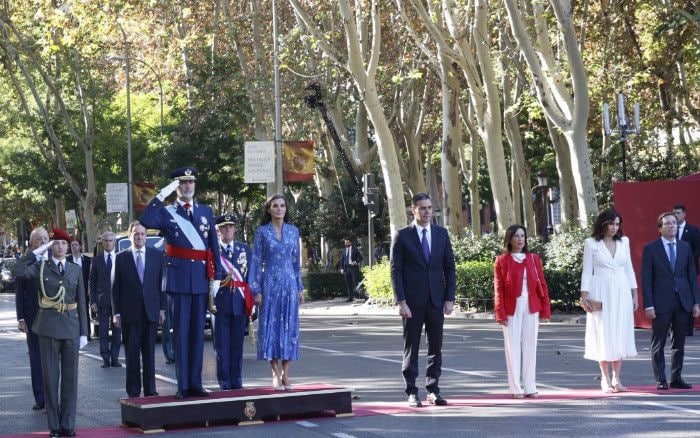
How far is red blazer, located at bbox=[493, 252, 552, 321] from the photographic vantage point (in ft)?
46.8

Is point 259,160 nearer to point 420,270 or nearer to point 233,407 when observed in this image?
point 420,270

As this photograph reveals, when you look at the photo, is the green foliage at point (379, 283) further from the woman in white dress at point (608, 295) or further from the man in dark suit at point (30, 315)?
the man in dark suit at point (30, 315)

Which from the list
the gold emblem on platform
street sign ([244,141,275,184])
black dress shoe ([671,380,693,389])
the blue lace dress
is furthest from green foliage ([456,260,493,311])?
the gold emblem on platform

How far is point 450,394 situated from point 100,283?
7285 mm

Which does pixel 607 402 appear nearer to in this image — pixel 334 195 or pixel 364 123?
pixel 364 123

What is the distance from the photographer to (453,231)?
117 feet

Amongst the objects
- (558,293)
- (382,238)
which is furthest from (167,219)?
(382,238)

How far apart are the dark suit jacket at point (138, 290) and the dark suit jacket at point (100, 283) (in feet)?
14.3

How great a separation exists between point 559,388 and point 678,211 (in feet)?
21.3

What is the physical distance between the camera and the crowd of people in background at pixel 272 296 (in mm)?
12805

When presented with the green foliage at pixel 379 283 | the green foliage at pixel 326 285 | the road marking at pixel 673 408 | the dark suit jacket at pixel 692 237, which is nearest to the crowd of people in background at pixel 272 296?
the road marking at pixel 673 408

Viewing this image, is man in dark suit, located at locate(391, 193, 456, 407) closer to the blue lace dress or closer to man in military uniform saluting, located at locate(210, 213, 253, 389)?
the blue lace dress

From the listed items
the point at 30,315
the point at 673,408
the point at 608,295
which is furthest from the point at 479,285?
the point at 673,408

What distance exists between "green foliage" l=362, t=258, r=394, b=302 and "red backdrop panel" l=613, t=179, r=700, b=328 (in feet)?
37.1
